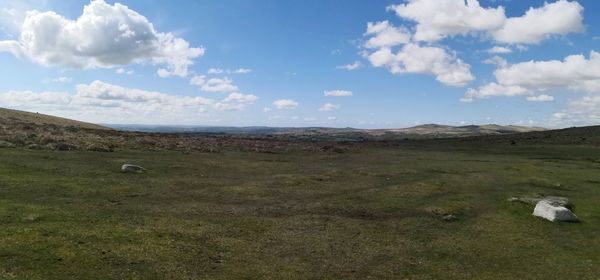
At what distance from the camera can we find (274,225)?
2903 cm

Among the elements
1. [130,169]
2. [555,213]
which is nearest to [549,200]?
[555,213]

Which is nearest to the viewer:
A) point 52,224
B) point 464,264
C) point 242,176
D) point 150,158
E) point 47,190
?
point 464,264

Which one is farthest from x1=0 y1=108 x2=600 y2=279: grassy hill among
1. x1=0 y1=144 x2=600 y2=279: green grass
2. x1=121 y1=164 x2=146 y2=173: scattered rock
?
x1=121 y1=164 x2=146 y2=173: scattered rock

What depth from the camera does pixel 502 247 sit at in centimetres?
2630

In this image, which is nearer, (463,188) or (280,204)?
(280,204)

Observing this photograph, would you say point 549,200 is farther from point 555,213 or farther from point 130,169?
point 130,169

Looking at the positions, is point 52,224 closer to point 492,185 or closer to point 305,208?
point 305,208

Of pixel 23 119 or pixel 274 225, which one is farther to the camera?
pixel 23 119

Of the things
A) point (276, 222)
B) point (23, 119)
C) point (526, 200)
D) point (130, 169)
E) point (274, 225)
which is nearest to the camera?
point (274, 225)

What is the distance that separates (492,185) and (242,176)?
25111 millimetres

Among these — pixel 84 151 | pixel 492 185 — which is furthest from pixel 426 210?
pixel 84 151

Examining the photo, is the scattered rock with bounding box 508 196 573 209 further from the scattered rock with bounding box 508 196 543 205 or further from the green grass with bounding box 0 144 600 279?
the green grass with bounding box 0 144 600 279

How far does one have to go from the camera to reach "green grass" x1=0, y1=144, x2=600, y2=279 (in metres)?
21.5

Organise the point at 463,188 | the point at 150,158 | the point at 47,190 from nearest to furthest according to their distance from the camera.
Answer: the point at 47,190 < the point at 463,188 < the point at 150,158
